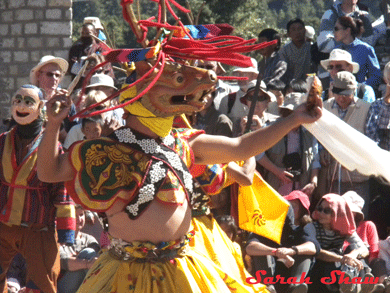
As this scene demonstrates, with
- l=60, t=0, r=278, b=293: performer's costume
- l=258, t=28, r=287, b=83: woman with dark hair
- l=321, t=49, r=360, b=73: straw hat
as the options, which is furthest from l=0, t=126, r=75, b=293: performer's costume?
l=258, t=28, r=287, b=83: woman with dark hair

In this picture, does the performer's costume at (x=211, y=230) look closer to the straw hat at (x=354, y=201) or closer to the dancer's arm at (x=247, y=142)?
the dancer's arm at (x=247, y=142)

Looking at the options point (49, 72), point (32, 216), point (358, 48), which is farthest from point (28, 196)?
point (358, 48)

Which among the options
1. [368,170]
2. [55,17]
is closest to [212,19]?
[55,17]

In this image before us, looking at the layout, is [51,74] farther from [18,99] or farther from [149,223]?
[149,223]

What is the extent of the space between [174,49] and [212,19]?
1332 centimetres

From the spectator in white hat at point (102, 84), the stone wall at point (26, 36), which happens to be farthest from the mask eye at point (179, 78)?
the stone wall at point (26, 36)

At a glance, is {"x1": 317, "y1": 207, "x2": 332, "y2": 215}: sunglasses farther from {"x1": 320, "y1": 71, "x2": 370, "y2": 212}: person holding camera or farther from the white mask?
the white mask

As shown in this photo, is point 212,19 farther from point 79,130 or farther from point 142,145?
point 142,145

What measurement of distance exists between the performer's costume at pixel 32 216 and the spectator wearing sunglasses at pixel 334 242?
220 centimetres

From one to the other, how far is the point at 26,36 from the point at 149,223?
8.14 metres

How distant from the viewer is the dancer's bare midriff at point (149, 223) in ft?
13.3

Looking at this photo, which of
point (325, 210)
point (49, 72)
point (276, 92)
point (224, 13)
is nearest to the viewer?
point (325, 210)

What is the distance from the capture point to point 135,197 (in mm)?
4035

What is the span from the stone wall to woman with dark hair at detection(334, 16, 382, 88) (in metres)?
4.24
